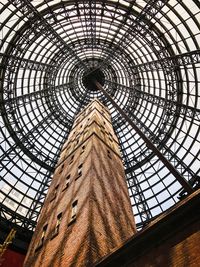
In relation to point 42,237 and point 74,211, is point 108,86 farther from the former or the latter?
point 42,237

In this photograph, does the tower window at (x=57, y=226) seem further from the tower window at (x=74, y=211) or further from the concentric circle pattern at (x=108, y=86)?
the concentric circle pattern at (x=108, y=86)

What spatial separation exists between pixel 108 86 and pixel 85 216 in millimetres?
31651

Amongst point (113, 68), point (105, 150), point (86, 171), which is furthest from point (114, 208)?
point (113, 68)

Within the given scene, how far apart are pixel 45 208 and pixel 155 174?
17.1 metres

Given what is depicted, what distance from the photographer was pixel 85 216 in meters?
13.7

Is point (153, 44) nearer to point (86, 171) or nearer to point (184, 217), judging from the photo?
point (86, 171)

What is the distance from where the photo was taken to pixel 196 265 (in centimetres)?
741

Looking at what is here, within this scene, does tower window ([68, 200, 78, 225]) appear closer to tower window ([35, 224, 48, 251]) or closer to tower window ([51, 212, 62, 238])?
tower window ([51, 212, 62, 238])

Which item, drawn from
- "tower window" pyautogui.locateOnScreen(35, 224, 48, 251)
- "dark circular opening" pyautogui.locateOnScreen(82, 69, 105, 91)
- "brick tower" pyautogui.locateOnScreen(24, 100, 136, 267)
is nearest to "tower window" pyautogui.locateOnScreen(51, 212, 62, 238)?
"brick tower" pyautogui.locateOnScreen(24, 100, 136, 267)

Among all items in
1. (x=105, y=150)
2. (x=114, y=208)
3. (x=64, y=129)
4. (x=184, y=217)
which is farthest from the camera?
(x=64, y=129)

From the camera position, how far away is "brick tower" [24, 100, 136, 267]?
12125 millimetres

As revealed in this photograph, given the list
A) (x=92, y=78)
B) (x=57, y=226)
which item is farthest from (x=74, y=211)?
(x=92, y=78)

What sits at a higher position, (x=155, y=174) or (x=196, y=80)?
(x=196, y=80)

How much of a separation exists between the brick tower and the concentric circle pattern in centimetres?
1017
